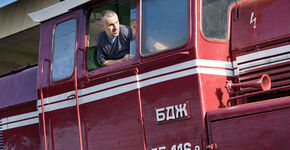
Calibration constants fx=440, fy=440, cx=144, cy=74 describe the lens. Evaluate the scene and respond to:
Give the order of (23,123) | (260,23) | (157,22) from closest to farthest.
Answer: (260,23) < (157,22) < (23,123)

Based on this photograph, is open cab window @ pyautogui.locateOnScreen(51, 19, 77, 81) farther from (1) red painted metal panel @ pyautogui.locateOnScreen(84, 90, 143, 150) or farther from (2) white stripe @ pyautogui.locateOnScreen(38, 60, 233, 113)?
(1) red painted metal panel @ pyautogui.locateOnScreen(84, 90, 143, 150)

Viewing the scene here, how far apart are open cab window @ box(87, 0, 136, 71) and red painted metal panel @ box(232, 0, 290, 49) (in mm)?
1037

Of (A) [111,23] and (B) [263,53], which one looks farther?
(A) [111,23]

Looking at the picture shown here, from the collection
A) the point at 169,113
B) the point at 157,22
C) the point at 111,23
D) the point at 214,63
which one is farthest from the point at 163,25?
the point at 169,113

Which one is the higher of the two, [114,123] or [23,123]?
[23,123]

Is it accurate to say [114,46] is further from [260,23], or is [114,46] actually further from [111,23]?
[260,23]

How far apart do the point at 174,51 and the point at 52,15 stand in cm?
184

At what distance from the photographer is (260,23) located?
13.2 feet

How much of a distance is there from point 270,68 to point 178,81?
83 centimetres

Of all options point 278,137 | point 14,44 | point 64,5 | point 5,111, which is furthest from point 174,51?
point 14,44

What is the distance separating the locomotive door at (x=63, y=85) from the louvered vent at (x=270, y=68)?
174cm

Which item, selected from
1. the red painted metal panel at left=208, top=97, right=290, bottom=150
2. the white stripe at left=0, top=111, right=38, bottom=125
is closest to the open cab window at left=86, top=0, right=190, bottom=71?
the red painted metal panel at left=208, top=97, right=290, bottom=150

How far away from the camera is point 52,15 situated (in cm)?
512

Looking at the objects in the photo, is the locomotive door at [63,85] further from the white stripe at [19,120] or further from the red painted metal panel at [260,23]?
the red painted metal panel at [260,23]
